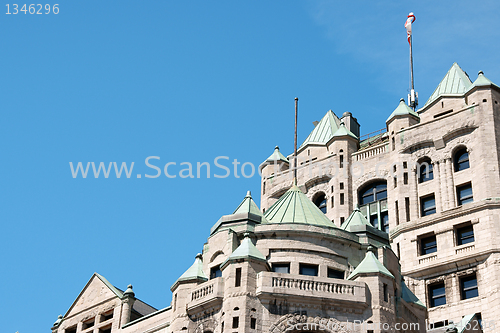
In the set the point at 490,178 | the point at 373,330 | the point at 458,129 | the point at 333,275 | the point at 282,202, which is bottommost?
the point at 373,330

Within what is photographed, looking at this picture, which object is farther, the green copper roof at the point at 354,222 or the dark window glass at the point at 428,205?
the dark window glass at the point at 428,205

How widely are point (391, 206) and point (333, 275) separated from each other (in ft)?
74.8

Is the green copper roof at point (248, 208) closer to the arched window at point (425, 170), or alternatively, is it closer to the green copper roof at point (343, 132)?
the arched window at point (425, 170)

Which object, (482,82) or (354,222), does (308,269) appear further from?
(482,82)

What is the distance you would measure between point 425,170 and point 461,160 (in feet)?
9.99

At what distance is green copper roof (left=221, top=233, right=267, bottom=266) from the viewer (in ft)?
158

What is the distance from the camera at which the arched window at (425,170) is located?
2810 inches

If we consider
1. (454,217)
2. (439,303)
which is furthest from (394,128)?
(439,303)

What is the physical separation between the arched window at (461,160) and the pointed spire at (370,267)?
73.9 ft

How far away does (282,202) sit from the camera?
187ft

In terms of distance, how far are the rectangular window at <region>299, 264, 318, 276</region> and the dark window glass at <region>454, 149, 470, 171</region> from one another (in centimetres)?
2379

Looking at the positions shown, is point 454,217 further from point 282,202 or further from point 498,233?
point 282,202

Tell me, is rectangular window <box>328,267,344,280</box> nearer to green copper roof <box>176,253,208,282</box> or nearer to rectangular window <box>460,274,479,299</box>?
green copper roof <box>176,253,208,282</box>

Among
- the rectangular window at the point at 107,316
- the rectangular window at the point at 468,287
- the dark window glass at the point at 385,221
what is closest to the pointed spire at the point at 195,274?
the rectangular window at the point at 107,316
